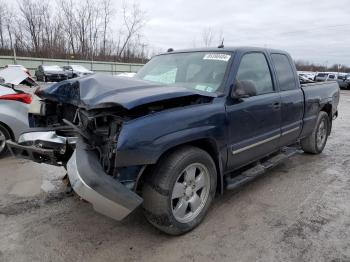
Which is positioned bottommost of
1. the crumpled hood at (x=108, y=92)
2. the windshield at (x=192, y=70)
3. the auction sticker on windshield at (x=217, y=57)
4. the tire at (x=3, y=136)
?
the tire at (x=3, y=136)

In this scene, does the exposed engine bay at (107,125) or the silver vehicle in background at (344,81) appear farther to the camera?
the silver vehicle in background at (344,81)

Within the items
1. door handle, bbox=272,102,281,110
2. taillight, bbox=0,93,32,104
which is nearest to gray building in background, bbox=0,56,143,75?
taillight, bbox=0,93,32,104

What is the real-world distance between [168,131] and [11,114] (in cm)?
382

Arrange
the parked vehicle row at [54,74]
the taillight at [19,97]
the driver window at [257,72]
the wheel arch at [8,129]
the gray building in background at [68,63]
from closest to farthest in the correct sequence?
the driver window at [257,72]
the wheel arch at [8,129]
the taillight at [19,97]
the parked vehicle row at [54,74]
the gray building in background at [68,63]

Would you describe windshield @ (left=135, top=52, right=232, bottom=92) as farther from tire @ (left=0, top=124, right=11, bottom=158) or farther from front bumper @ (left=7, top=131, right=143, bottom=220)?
tire @ (left=0, top=124, right=11, bottom=158)

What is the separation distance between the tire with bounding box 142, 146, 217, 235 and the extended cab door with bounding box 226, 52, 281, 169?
1.58 feet

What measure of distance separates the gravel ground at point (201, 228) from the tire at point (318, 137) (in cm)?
135

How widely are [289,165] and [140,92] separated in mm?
3543

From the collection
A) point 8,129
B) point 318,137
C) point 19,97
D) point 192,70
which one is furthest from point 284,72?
point 8,129

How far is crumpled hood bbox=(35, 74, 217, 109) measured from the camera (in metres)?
2.95

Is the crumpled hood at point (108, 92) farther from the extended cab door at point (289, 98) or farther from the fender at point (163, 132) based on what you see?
the extended cab door at point (289, 98)

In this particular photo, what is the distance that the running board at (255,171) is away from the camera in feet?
12.8

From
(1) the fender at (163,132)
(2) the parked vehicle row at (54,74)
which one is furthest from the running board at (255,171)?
(2) the parked vehicle row at (54,74)

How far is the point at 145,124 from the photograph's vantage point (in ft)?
9.39
